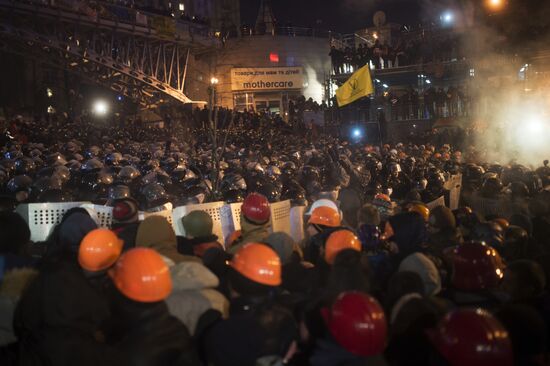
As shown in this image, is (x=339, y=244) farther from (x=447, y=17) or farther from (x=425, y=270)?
(x=447, y=17)

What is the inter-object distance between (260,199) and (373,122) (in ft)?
61.3

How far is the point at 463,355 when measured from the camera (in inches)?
95.0

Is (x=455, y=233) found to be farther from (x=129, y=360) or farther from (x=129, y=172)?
(x=129, y=172)

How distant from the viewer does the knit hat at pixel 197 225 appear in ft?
16.3

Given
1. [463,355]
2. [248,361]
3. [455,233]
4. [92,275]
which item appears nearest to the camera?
[463,355]

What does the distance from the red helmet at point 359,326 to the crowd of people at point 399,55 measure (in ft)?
67.7

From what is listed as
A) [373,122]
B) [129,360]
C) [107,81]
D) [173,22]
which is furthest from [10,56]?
[129,360]

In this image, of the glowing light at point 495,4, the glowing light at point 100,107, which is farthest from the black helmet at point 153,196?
the glowing light at point 100,107

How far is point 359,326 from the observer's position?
262 cm

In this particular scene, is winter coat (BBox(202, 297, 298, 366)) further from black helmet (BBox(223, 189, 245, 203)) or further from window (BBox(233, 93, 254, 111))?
window (BBox(233, 93, 254, 111))

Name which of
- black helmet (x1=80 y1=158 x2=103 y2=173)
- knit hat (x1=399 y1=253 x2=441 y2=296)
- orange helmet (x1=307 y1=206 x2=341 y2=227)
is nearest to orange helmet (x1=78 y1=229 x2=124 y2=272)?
orange helmet (x1=307 y1=206 x2=341 y2=227)

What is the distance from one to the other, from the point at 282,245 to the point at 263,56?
34.6 m

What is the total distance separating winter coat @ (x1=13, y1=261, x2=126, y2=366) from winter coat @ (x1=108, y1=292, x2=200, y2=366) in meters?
0.11

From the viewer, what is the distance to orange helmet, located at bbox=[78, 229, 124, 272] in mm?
4004
